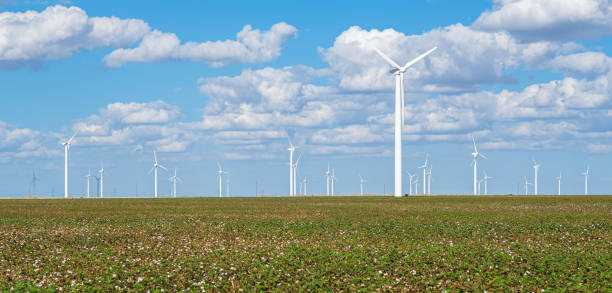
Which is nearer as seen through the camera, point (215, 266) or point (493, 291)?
point (493, 291)

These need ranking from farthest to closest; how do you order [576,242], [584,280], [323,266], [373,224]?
1. [373,224]
2. [576,242]
3. [323,266]
4. [584,280]

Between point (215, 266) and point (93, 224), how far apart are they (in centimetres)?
2463

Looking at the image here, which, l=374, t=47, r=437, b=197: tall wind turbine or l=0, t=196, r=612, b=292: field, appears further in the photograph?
l=374, t=47, r=437, b=197: tall wind turbine

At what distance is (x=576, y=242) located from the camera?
112 feet

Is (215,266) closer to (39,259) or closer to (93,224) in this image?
(39,259)

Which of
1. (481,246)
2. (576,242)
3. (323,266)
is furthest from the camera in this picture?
(576,242)

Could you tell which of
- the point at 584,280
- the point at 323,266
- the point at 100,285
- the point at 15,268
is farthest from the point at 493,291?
the point at 15,268

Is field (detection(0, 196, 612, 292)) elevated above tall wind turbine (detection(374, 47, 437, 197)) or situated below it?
below

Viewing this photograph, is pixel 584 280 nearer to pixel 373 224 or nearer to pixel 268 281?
pixel 268 281

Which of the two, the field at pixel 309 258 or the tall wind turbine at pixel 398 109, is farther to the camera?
the tall wind turbine at pixel 398 109

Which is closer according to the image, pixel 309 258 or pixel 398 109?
pixel 309 258

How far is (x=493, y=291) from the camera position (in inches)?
851

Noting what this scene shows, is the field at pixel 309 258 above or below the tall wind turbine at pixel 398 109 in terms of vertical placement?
below

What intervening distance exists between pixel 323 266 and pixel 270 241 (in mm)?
9103
